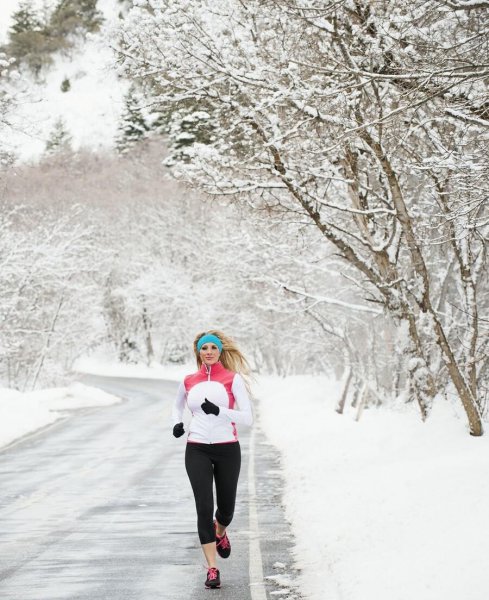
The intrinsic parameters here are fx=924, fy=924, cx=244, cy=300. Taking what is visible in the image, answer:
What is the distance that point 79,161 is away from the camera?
8275 centimetres

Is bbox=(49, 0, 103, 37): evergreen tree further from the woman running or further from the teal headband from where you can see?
the woman running

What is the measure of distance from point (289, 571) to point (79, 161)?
7780cm

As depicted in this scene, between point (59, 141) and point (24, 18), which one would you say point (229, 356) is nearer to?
point (59, 141)

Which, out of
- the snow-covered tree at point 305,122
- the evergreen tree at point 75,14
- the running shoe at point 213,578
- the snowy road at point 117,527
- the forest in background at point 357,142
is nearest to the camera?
the running shoe at point 213,578

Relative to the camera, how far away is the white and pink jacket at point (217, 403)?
7.31 meters

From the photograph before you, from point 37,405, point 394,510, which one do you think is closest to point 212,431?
point 394,510

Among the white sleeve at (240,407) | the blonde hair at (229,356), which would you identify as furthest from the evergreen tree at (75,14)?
the white sleeve at (240,407)

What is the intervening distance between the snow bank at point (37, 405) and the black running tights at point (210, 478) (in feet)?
51.2

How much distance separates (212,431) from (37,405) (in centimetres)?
2452

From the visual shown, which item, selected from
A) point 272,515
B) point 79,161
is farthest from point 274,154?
point 79,161

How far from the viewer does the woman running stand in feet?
23.6

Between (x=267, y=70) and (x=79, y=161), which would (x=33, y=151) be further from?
(x=267, y=70)

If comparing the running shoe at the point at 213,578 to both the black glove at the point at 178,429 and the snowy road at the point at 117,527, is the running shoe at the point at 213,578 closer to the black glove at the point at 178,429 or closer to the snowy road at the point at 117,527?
the snowy road at the point at 117,527

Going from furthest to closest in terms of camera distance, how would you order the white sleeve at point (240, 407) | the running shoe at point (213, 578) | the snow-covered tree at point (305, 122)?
the snow-covered tree at point (305, 122), the white sleeve at point (240, 407), the running shoe at point (213, 578)
